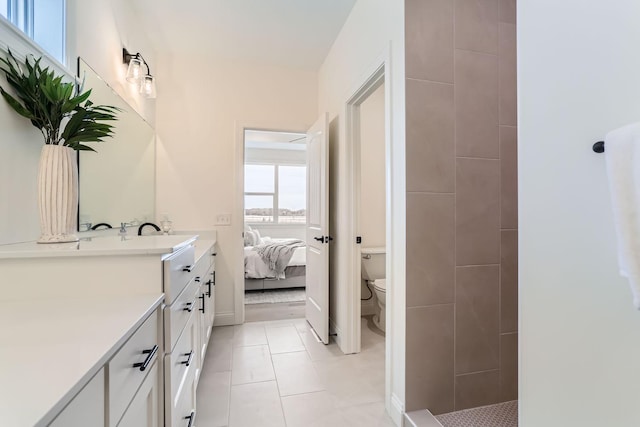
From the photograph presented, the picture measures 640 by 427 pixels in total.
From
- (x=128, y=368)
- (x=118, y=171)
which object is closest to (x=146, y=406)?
(x=128, y=368)

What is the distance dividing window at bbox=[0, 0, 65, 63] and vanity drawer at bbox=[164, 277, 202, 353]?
125 centimetres

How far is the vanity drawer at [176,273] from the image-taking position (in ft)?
Result: 3.34

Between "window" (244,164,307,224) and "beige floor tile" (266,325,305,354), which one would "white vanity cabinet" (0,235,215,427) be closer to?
"beige floor tile" (266,325,305,354)

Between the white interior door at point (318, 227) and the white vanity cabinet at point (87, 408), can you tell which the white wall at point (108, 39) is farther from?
the white vanity cabinet at point (87, 408)

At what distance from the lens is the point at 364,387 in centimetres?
187

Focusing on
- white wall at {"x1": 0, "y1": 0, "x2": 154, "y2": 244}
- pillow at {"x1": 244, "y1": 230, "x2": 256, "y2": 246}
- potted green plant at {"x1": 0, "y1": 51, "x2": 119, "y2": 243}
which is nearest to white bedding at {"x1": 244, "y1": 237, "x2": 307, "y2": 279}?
pillow at {"x1": 244, "y1": 230, "x2": 256, "y2": 246}

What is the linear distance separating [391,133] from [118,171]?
1.91 metres

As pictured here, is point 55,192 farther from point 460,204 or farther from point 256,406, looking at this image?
point 460,204

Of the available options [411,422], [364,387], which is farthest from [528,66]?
[364,387]

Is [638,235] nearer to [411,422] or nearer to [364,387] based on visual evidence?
[411,422]

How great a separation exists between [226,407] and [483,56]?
241 cm

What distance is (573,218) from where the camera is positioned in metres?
0.73

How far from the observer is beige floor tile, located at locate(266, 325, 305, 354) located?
2.40m

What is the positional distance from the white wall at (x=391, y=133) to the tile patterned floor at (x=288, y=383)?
25 centimetres
